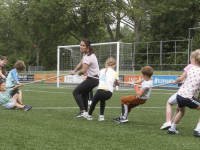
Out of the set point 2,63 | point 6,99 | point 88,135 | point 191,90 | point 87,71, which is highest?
point 2,63

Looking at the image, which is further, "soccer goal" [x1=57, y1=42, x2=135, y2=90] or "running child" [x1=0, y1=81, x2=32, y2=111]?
"soccer goal" [x1=57, y1=42, x2=135, y2=90]

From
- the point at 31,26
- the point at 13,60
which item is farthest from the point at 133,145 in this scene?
the point at 13,60

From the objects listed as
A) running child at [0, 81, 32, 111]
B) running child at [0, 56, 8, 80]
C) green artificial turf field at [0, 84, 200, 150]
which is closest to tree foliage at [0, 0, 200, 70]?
running child at [0, 56, 8, 80]

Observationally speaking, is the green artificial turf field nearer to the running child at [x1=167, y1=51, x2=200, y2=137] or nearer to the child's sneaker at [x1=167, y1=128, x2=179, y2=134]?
the child's sneaker at [x1=167, y1=128, x2=179, y2=134]

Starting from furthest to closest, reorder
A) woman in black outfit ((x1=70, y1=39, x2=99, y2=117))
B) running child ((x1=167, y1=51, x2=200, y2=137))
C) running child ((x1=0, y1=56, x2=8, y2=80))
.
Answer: running child ((x1=0, y1=56, x2=8, y2=80)), woman in black outfit ((x1=70, y1=39, x2=99, y2=117)), running child ((x1=167, y1=51, x2=200, y2=137))

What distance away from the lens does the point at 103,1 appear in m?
38.4

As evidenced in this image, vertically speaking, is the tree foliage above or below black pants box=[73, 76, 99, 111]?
above

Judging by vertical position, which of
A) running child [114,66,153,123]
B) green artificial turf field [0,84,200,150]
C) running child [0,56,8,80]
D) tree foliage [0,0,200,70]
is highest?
tree foliage [0,0,200,70]

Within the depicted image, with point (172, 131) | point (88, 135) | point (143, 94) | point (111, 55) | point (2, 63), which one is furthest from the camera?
point (111, 55)

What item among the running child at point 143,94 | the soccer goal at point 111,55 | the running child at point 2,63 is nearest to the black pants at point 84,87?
the running child at point 143,94

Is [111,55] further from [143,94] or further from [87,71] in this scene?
[143,94]

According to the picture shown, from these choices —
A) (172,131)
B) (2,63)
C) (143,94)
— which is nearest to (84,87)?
(143,94)

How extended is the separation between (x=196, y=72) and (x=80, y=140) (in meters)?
2.22

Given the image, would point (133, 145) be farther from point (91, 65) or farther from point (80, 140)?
point (91, 65)
